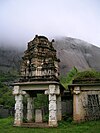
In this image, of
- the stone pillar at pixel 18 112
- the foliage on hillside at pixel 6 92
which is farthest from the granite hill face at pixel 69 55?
the stone pillar at pixel 18 112

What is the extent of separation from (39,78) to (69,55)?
57245 millimetres

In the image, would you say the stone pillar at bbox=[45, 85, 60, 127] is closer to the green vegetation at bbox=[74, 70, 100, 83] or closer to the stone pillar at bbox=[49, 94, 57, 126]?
the stone pillar at bbox=[49, 94, 57, 126]

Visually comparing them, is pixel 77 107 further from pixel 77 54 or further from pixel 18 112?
pixel 77 54

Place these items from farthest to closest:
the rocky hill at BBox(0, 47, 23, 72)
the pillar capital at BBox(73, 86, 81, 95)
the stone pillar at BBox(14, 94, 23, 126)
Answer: the rocky hill at BBox(0, 47, 23, 72) → the pillar capital at BBox(73, 86, 81, 95) → the stone pillar at BBox(14, 94, 23, 126)

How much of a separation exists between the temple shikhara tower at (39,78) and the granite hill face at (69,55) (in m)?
44.6

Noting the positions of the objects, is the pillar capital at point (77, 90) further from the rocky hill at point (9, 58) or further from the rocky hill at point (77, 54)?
the rocky hill at point (9, 58)

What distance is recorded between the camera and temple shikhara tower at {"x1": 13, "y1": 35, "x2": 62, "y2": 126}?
18609mm

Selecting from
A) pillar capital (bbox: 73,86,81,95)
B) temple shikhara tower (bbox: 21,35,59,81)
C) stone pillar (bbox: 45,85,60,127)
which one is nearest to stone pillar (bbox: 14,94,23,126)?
temple shikhara tower (bbox: 21,35,59,81)

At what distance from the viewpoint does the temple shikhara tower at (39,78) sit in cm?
1861

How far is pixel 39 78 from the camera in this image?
19500mm

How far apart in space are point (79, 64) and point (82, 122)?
182 feet

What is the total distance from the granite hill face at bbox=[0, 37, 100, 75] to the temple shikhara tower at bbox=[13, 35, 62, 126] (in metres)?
44.6

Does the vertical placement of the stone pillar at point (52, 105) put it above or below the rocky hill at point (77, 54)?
below

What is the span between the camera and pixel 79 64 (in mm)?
74250
